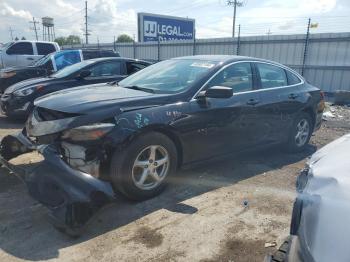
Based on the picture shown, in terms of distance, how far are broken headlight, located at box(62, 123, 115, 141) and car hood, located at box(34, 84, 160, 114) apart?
19 cm

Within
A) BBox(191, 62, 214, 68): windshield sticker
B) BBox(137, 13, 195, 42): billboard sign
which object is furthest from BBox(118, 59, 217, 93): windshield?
BBox(137, 13, 195, 42): billboard sign

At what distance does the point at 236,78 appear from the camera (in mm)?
4707

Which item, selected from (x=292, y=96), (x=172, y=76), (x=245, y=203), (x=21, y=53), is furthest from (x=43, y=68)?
(x=245, y=203)

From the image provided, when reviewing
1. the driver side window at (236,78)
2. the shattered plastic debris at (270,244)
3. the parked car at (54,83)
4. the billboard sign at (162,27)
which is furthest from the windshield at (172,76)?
the billboard sign at (162,27)

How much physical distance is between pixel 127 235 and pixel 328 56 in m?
13.4

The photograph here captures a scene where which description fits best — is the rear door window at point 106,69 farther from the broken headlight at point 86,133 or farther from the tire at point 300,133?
the broken headlight at point 86,133

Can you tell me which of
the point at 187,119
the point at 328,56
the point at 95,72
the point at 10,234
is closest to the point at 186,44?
the point at 328,56

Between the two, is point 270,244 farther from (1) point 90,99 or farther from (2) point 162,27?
(2) point 162,27

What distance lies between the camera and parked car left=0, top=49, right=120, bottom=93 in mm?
9898

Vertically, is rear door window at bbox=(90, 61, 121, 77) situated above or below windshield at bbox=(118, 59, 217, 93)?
below

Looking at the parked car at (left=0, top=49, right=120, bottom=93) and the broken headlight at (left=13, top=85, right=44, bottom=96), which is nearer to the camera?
the broken headlight at (left=13, top=85, right=44, bottom=96)

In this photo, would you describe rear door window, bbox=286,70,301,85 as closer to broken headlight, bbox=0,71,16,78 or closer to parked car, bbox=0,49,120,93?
parked car, bbox=0,49,120,93

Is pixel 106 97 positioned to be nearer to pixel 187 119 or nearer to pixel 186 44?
pixel 187 119

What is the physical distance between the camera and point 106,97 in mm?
3811
